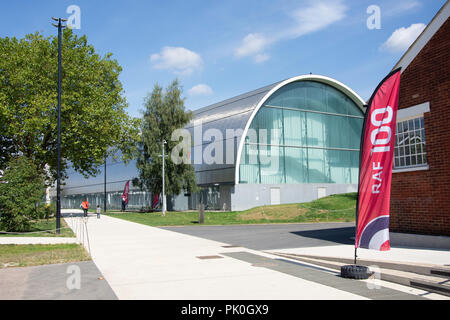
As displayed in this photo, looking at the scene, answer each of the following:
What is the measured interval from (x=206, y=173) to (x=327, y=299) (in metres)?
37.0

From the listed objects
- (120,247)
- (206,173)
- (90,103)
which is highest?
(90,103)

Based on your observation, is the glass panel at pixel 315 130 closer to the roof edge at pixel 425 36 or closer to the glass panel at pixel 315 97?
the glass panel at pixel 315 97

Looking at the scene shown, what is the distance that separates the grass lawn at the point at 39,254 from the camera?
34.4ft

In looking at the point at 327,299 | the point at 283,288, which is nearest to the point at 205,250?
the point at 283,288

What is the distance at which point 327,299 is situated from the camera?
6.36m

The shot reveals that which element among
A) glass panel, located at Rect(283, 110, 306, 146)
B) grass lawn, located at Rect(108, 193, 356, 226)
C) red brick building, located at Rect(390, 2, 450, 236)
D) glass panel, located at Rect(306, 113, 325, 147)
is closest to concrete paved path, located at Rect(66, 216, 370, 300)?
red brick building, located at Rect(390, 2, 450, 236)

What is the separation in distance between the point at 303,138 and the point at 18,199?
2816 cm

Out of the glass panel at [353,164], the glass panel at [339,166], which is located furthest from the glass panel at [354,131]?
the glass panel at [339,166]

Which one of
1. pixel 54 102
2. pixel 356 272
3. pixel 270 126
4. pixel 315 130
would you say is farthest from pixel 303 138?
pixel 356 272

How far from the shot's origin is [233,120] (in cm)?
4003

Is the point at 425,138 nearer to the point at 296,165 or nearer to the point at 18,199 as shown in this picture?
the point at 18,199

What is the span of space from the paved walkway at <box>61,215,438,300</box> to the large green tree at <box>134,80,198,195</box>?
28.1m
